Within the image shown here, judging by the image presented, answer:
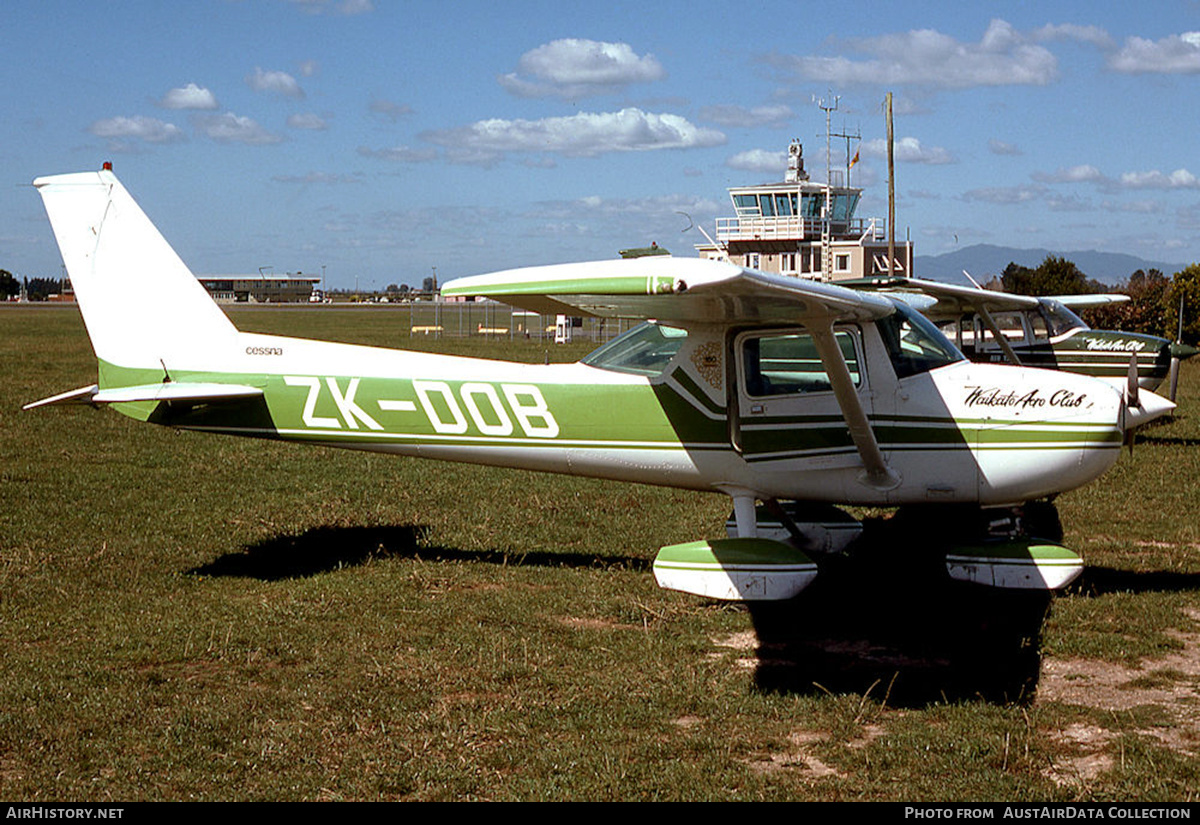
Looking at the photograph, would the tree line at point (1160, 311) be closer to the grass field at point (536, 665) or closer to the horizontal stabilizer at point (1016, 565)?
the grass field at point (536, 665)

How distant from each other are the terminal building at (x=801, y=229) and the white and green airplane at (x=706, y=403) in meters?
39.7

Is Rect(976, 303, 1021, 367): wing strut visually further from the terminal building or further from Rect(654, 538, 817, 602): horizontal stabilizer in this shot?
the terminal building

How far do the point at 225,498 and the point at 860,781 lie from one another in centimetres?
843

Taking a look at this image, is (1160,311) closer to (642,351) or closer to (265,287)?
(642,351)

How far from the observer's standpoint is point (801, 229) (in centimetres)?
4794

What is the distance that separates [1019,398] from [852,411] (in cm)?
128

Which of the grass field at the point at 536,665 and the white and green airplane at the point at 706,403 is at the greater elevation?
the white and green airplane at the point at 706,403

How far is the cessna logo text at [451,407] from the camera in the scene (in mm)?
8398

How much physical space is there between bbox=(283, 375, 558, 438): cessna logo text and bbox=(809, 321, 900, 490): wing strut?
7.38 ft

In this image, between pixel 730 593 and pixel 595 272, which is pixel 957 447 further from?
pixel 595 272

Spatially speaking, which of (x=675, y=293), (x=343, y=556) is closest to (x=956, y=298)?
(x=343, y=556)

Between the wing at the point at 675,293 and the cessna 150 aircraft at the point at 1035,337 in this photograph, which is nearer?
the wing at the point at 675,293

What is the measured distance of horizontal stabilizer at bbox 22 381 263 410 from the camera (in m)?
8.24

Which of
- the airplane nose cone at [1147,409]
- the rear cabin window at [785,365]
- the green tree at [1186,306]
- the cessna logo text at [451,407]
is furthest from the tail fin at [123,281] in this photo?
the green tree at [1186,306]
